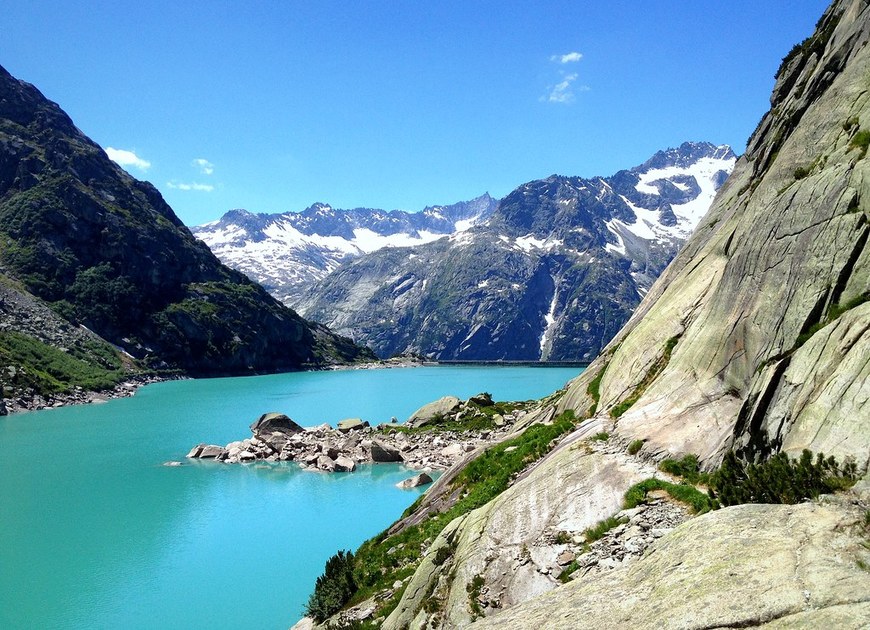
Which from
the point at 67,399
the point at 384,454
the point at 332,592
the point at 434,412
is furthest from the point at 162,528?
the point at 67,399

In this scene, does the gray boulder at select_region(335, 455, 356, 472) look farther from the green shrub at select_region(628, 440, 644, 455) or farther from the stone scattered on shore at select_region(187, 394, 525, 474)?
the green shrub at select_region(628, 440, 644, 455)

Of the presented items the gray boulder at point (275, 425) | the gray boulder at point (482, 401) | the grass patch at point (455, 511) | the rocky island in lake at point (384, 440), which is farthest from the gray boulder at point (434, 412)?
the grass patch at point (455, 511)

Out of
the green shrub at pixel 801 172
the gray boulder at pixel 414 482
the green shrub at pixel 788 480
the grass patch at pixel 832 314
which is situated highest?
the green shrub at pixel 801 172

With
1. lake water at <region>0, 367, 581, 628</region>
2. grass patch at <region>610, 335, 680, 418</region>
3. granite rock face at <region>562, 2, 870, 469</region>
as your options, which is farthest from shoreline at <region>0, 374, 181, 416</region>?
grass patch at <region>610, 335, 680, 418</region>

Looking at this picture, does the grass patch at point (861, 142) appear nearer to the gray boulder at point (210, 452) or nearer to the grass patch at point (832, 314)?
the grass patch at point (832, 314)

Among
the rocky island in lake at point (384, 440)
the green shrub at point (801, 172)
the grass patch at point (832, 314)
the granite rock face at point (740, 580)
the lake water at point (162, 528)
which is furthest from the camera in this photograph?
the rocky island in lake at point (384, 440)

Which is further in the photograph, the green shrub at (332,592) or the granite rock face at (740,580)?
the green shrub at (332,592)

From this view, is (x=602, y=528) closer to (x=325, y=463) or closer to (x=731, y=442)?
(x=731, y=442)
